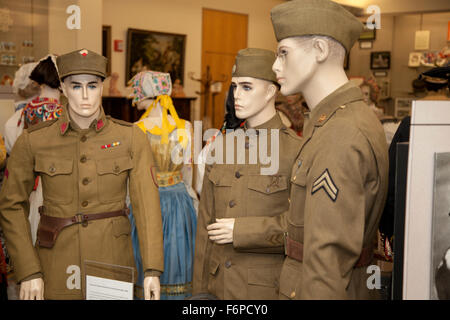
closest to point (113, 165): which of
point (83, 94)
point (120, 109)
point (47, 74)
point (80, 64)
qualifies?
point (83, 94)

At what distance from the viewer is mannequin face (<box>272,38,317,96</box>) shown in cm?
136

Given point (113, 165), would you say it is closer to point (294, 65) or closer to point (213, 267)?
point (213, 267)

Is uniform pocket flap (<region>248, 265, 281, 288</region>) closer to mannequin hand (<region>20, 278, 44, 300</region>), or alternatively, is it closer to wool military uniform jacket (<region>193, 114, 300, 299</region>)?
wool military uniform jacket (<region>193, 114, 300, 299</region>)

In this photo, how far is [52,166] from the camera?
6.40 ft

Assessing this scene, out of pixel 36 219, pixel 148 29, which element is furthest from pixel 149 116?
pixel 148 29

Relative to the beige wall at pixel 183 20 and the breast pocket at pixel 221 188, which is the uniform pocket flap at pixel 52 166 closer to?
the breast pocket at pixel 221 188

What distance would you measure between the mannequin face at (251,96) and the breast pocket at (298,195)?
2.74ft

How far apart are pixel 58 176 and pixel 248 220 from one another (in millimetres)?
775

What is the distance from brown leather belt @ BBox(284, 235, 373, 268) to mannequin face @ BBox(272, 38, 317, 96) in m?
0.42

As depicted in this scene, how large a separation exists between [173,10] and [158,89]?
6.53 metres

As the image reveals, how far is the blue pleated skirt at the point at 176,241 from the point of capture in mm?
3086

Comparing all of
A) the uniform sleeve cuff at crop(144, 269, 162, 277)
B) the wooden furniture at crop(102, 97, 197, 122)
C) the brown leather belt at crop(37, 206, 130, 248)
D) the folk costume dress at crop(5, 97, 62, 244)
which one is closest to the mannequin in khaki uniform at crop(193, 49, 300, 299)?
the uniform sleeve cuff at crop(144, 269, 162, 277)

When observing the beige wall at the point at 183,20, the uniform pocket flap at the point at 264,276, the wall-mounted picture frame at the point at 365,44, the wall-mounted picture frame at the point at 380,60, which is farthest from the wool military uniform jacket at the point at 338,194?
the wall-mounted picture frame at the point at 365,44
